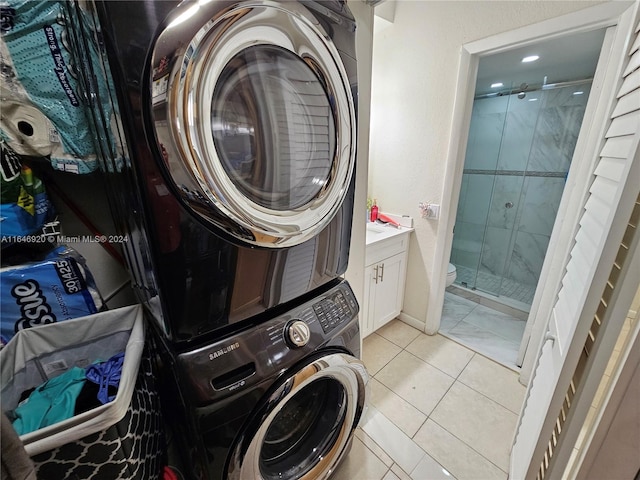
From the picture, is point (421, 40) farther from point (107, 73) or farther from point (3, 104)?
point (3, 104)

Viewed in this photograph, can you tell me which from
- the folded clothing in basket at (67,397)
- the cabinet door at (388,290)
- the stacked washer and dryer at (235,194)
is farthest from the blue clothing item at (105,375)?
the cabinet door at (388,290)

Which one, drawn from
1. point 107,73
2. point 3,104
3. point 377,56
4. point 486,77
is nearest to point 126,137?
point 107,73

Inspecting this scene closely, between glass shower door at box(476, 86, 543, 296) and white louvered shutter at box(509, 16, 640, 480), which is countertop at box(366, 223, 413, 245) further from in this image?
glass shower door at box(476, 86, 543, 296)

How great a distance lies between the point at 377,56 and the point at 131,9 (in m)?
1.96

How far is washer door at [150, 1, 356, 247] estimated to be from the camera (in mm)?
475

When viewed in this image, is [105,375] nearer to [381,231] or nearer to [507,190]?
[381,231]

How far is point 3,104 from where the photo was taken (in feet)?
2.17

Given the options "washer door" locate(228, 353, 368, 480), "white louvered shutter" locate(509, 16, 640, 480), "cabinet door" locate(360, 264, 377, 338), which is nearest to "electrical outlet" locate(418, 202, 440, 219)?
"cabinet door" locate(360, 264, 377, 338)

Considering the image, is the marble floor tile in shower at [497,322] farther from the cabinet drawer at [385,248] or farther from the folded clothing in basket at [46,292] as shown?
the folded clothing in basket at [46,292]

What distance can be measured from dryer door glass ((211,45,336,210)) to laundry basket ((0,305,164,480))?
0.56 m

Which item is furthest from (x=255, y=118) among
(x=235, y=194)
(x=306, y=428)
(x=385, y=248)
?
(x=385, y=248)

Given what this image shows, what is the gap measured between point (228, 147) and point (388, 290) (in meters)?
1.70

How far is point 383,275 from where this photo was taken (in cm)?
187

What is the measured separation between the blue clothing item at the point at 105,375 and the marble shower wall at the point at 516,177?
3.10m
